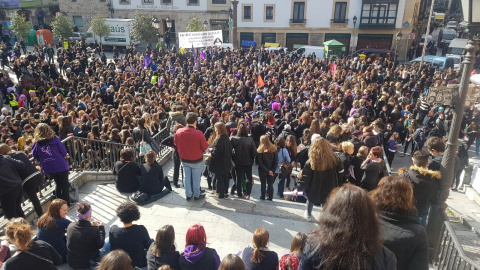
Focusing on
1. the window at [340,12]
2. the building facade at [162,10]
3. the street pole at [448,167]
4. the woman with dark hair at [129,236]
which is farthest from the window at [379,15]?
the woman with dark hair at [129,236]

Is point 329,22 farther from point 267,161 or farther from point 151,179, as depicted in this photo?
point 151,179

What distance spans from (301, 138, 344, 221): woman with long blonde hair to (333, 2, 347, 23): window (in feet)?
118

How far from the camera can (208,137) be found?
843cm

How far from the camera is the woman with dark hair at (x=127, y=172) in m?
6.55

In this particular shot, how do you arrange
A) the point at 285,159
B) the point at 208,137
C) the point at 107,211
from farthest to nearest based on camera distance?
the point at 208,137 → the point at 285,159 → the point at 107,211

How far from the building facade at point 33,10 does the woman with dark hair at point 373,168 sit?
143ft

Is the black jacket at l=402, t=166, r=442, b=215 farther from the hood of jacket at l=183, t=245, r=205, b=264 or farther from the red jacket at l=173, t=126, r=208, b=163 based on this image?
the red jacket at l=173, t=126, r=208, b=163

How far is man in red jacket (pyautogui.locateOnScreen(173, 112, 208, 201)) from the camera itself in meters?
6.33

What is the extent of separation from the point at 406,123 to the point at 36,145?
11.1 metres

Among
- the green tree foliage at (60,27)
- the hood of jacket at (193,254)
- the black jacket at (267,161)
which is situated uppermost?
the green tree foliage at (60,27)

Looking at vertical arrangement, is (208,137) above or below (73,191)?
above

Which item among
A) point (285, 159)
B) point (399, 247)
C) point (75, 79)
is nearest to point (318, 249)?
point (399, 247)

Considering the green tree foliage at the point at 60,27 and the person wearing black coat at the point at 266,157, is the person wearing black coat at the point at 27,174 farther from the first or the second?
the green tree foliage at the point at 60,27

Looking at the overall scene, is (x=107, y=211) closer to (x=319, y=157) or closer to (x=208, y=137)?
(x=208, y=137)
